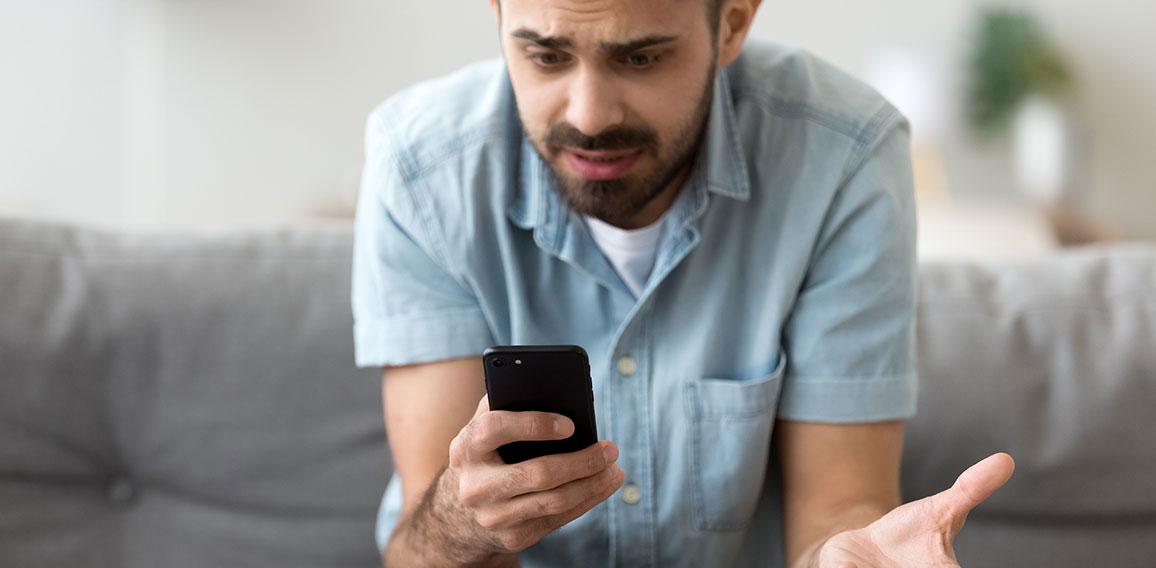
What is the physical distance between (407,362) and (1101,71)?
3877mm

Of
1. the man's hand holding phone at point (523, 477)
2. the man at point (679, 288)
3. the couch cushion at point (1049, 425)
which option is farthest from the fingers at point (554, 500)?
the couch cushion at point (1049, 425)

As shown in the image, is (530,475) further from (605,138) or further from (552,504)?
(605,138)

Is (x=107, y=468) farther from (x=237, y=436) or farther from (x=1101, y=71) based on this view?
(x=1101, y=71)

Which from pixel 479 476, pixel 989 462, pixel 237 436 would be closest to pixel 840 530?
pixel 989 462

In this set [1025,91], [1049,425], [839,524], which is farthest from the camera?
[1025,91]

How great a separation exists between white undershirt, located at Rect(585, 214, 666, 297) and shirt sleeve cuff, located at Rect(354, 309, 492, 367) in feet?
0.50

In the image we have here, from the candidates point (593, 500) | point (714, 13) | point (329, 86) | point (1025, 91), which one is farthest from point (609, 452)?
point (1025, 91)

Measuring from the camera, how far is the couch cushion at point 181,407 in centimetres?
124

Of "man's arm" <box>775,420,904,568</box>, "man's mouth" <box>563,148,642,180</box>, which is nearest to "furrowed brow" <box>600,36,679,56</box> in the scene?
"man's mouth" <box>563,148,642,180</box>

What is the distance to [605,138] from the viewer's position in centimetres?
99

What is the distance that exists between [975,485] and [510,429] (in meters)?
0.37

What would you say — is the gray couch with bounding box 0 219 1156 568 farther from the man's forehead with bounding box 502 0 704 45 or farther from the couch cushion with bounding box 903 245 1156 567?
the man's forehead with bounding box 502 0 704 45

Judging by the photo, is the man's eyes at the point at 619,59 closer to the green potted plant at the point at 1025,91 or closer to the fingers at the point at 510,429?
the fingers at the point at 510,429

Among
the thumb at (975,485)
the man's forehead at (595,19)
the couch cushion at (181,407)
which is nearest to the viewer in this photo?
the thumb at (975,485)
